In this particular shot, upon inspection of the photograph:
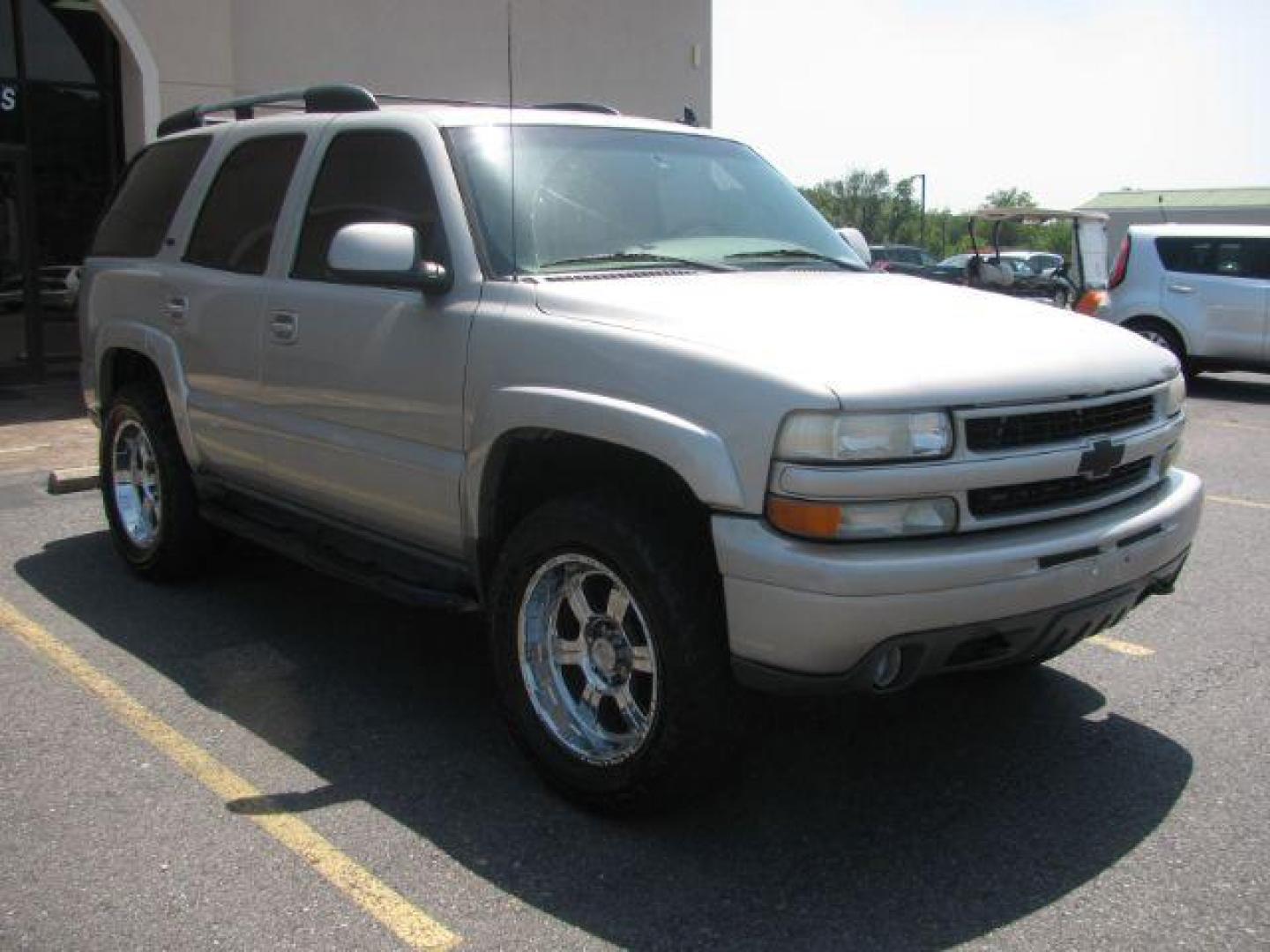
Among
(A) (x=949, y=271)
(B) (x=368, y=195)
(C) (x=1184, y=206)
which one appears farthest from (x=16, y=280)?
(C) (x=1184, y=206)

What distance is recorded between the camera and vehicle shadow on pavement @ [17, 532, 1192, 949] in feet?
10.1

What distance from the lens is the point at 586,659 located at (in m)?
3.59

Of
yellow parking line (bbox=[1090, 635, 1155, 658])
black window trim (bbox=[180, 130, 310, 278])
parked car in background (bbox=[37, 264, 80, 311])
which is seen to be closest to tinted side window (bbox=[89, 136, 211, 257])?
black window trim (bbox=[180, 130, 310, 278])

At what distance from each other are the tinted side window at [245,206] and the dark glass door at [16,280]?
8603mm

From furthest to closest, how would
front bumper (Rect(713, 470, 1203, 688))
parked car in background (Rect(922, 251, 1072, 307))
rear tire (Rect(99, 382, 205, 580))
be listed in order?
parked car in background (Rect(922, 251, 1072, 307))
rear tire (Rect(99, 382, 205, 580))
front bumper (Rect(713, 470, 1203, 688))

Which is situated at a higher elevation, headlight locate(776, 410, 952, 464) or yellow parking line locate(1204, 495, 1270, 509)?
headlight locate(776, 410, 952, 464)

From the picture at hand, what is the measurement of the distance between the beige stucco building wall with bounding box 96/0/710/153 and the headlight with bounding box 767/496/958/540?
35.7 feet

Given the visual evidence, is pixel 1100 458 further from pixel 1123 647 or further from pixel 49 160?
pixel 49 160

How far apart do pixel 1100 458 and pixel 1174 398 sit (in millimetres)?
709

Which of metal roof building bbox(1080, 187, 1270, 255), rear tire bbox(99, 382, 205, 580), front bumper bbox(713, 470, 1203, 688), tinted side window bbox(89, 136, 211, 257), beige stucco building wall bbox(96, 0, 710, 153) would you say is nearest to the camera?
front bumper bbox(713, 470, 1203, 688)

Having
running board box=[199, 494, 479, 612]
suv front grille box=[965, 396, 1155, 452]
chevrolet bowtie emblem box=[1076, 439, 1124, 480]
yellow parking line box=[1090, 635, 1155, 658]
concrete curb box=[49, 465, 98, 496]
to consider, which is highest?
suv front grille box=[965, 396, 1155, 452]

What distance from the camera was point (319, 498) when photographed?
4.64 meters

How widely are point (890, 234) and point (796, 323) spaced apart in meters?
69.2

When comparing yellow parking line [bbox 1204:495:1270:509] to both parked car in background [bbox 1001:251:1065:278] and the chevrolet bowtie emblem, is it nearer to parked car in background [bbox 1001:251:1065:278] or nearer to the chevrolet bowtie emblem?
the chevrolet bowtie emblem
